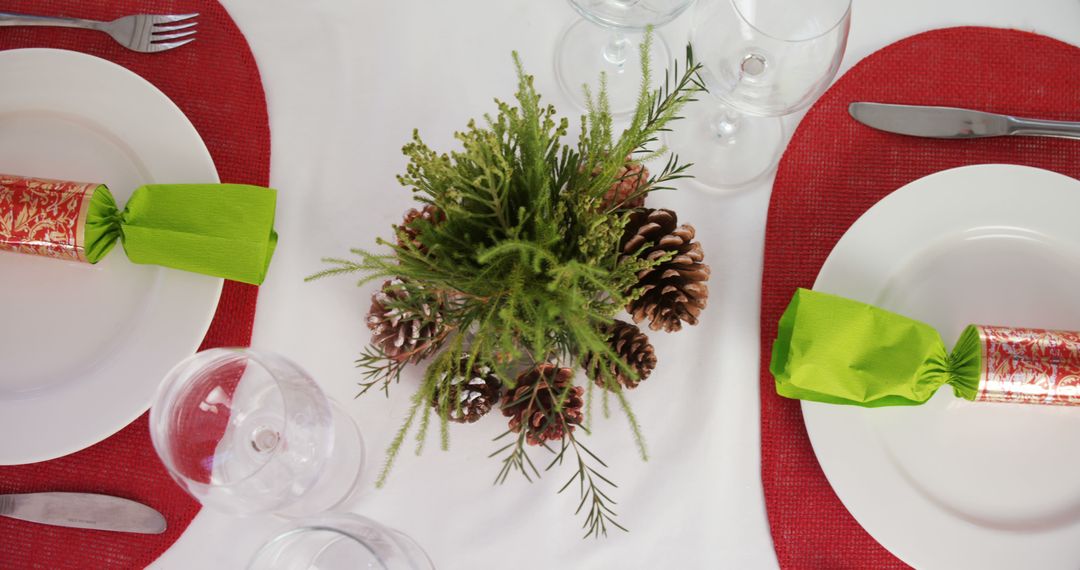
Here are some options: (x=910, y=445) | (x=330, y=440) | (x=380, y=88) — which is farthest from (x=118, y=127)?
(x=910, y=445)

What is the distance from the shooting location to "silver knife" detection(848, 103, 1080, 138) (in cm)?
70

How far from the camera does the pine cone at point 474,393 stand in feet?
2.06

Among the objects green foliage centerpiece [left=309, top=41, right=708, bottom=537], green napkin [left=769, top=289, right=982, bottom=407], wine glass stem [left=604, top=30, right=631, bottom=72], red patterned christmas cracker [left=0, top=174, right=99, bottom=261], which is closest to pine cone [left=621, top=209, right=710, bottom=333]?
green foliage centerpiece [left=309, top=41, right=708, bottom=537]

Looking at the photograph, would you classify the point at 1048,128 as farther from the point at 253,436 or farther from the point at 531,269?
the point at 253,436

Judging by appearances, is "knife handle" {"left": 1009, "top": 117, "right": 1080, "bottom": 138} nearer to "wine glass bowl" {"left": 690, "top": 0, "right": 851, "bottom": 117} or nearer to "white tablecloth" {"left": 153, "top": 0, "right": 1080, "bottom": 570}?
"white tablecloth" {"left": 153, "top": 0, "right": 1080, "bottom": 570}

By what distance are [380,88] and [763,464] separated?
0.55 meters

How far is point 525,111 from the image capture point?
497 millimetres

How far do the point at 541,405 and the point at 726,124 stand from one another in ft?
1.20

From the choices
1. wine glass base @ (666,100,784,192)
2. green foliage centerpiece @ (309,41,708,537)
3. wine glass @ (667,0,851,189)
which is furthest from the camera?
wine glass base @ (666,100,784,192)

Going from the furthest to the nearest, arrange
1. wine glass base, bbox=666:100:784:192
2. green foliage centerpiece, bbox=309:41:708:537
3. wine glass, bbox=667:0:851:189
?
wine glass base, bbox=666:100:784:192
wine glass, bbox=667:0:851:189
green foliage centerpiece, bbox=309:41:708:537

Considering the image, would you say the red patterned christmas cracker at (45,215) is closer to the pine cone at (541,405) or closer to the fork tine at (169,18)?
the fork tine at (169,18)

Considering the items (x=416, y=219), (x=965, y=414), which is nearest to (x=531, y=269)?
(x=416, y=219)

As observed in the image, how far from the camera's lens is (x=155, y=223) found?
664 mm

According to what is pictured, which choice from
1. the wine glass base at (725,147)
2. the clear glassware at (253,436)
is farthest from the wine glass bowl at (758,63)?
the clear glassware at (253,436)
